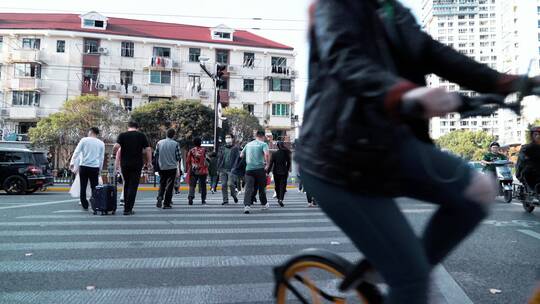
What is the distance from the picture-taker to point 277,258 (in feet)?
15.6

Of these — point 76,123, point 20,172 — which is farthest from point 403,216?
point 76,123

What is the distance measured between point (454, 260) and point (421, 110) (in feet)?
12.6

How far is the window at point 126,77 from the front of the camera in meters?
46.6

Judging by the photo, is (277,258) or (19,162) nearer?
(277,258)

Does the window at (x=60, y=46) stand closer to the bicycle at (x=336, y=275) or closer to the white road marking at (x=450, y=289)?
the white road marking at (x=450, y=289)

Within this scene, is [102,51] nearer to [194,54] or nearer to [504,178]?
[194,54]

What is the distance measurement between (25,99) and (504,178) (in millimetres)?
45161

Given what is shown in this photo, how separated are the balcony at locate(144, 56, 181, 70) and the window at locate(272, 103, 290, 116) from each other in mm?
11530

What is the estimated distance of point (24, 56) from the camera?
44062 millimetres

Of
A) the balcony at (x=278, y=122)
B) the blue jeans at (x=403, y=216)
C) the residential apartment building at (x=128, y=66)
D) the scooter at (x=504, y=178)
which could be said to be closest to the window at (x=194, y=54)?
the residential apartment building at (x=128, y=66)

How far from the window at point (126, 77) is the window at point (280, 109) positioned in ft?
52.1

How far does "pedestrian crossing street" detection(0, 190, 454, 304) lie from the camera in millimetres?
3516

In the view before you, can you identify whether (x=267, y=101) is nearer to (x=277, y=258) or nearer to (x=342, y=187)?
(x=277, y=258)

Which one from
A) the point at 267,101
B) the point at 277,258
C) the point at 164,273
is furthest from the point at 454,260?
the point at 267,101
